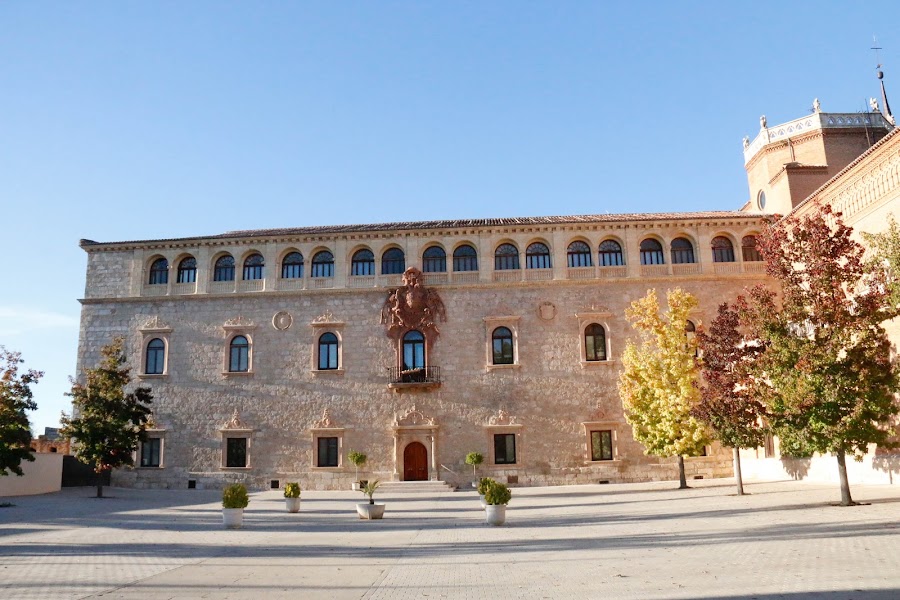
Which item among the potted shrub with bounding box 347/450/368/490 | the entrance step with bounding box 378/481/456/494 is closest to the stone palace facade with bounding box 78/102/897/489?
the potted shrub with bounding box 347/450/368/490

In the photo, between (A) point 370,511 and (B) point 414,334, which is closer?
(A) point 370,511

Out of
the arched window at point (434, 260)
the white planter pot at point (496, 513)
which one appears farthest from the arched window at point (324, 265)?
the white planter pot at point (496, 513)

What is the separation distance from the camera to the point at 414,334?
32.8 metres

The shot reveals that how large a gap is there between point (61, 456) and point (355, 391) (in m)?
15.5

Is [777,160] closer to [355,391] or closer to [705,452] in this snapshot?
[705,452]

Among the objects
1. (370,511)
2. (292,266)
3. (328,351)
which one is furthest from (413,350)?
(370,511)

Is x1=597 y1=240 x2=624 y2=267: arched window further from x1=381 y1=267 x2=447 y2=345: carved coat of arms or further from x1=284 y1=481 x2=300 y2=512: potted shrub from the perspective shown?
x1=284 y1=481 x2=300 y2=512: potted shrub

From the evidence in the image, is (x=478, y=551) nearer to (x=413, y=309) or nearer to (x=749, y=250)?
(x=413, y=309)

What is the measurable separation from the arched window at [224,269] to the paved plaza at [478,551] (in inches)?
559

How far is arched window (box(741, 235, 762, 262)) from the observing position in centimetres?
3294

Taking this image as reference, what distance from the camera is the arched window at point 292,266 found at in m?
34.2

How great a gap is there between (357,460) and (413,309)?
742 centimetres

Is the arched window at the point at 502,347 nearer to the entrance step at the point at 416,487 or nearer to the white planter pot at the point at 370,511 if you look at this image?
the entrance step at the point at 416,487

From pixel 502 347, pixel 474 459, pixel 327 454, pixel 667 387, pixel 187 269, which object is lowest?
pixel 474 459
